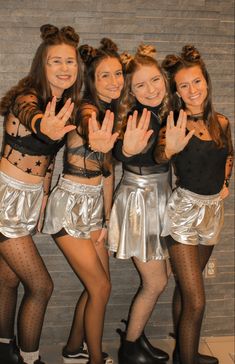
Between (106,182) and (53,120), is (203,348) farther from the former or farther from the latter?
(53,120)

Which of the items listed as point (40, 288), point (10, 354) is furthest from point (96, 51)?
point (10, 354)

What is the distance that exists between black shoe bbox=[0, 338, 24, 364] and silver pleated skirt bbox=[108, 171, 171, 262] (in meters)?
0.70

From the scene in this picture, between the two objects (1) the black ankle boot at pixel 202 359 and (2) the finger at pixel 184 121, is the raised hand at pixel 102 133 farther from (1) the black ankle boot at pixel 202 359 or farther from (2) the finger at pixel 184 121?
(1) the black ankle boot at pixel 202 359

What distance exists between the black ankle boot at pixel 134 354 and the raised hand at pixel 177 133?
111 cm

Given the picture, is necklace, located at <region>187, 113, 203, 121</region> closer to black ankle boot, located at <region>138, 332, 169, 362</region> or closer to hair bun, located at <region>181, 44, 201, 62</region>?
hair bun, located at <region>181, 44, 201, 62</region>

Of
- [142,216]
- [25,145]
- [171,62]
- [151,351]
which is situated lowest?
[151,351]

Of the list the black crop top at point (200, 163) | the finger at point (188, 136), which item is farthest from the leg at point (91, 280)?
Answer: the finger at point (188, 136)

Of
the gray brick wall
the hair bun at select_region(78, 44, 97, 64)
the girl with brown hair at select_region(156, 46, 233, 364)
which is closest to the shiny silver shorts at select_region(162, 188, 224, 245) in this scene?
the girl with brown hair at select_region(156, 46, 233, 364)

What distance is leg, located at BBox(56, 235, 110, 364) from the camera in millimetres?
2463

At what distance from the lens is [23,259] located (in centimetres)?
243

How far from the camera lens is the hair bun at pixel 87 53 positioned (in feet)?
8.32

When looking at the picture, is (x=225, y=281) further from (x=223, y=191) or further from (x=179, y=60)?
(x=179, y=60)

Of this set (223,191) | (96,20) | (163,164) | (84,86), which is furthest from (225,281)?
(96,20)

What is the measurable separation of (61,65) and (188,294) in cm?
120
